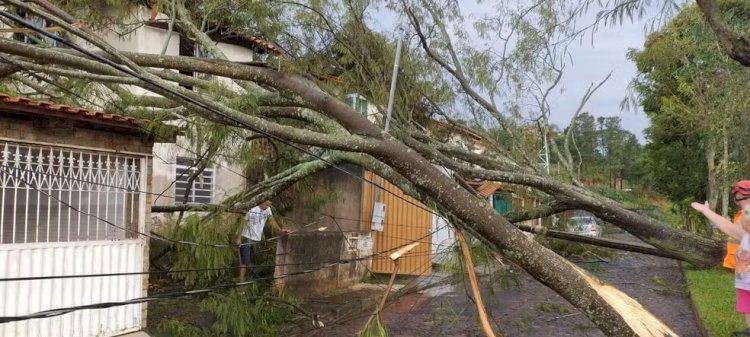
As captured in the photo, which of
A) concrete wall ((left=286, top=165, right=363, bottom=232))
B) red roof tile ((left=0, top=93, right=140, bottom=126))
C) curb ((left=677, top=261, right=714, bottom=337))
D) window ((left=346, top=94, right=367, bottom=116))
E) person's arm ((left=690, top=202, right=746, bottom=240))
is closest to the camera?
person's arm ((left=690, top=202, right=746, bottom=240))

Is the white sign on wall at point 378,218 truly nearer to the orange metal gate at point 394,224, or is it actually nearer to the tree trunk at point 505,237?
the orange metal gate at point 394,224

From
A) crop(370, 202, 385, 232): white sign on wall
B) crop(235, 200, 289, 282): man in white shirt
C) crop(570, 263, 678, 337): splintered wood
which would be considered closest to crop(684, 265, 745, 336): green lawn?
crop(570, 263, 678, 337): splintered wood

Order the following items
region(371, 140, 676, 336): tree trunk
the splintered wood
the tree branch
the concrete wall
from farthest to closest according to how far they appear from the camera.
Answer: the concrete wall → the tree branch → region(371, 140, 676, 336): tree trunk → the splintered wood

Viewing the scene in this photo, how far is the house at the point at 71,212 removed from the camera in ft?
17.5

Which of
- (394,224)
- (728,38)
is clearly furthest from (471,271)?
(394,224)

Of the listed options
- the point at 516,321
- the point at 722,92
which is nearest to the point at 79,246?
the point at 516,321

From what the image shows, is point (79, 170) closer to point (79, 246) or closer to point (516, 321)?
point (79, 246)

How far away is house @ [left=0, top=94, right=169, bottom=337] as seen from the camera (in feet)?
17.5

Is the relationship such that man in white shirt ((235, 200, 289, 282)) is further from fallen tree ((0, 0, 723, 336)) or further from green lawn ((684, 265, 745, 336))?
green lawn ((684, 265, 745, 336))

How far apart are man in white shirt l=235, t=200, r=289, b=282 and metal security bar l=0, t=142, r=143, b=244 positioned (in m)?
1.70

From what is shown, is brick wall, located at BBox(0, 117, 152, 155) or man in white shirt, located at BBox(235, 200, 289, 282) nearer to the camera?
brick wall, located at BBox(0, 117, 152, 155)

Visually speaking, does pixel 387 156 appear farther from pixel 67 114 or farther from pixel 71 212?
pixel 71 212

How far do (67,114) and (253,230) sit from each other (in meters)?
3.38

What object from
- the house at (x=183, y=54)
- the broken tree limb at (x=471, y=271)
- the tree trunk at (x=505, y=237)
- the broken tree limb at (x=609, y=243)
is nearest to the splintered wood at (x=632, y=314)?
the tree trunk at (x=505, y=237)
